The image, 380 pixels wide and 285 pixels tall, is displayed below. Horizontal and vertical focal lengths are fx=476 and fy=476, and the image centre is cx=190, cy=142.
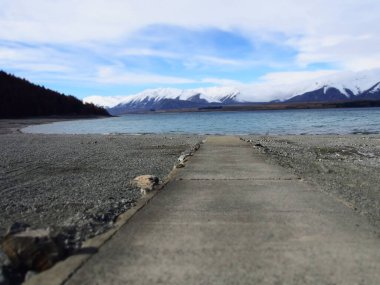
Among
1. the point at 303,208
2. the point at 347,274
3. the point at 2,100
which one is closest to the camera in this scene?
the point at 347,274

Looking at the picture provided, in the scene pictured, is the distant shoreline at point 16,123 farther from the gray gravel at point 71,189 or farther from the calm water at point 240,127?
the gray gravel at point 71,189

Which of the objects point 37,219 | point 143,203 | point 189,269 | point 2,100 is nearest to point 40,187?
point 37,219

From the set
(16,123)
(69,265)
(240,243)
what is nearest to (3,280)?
(69,265)

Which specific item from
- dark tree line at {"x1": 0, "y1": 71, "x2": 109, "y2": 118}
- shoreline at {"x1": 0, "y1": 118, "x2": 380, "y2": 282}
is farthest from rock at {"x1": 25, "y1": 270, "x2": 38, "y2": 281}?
dark tree line at {"x1": 0, "y1": 71, "x2": 109, "y2": 118}

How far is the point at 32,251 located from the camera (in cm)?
444

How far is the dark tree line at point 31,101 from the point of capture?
9719 cm

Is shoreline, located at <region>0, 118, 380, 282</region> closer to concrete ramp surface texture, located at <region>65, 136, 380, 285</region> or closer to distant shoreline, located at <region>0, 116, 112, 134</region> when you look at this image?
concrete ramp surface texture, located at <region>65, 136, 380, 285</region>

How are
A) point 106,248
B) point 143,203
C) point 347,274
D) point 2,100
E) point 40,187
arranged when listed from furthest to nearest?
1. point 2,100
2. point 40,187
3. point 143,203
4. point 106,248
5. point 347,274

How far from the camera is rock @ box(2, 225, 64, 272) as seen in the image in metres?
4.41

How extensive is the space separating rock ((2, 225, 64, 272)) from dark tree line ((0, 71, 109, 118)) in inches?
3719

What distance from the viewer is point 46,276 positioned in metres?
4.17

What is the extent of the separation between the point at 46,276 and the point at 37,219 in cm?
330

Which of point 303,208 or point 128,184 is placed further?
point 128,184

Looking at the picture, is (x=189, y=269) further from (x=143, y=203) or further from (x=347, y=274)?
(x=143, y=203)
